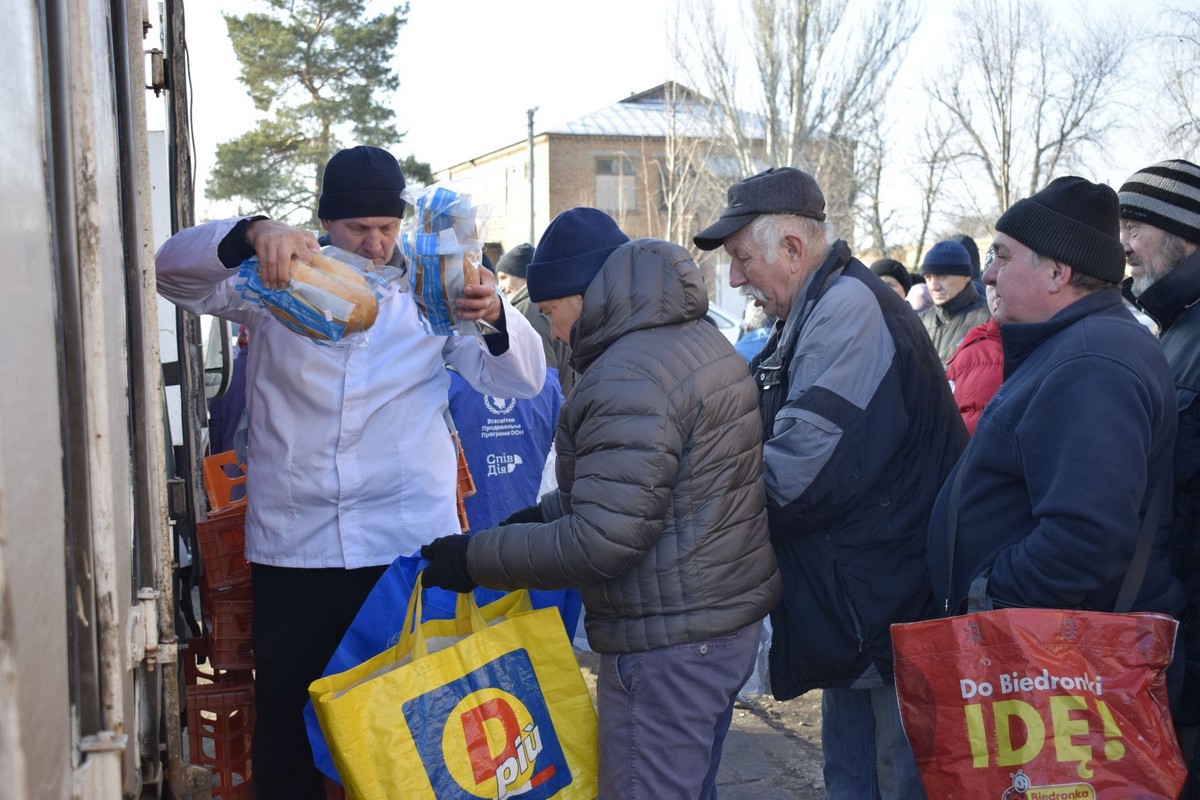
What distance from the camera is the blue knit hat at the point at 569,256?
96.3 inches

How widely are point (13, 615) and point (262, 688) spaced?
2116 mm

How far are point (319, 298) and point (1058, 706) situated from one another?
1824 mm

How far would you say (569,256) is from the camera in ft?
8.03

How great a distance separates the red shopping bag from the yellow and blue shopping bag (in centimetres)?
87

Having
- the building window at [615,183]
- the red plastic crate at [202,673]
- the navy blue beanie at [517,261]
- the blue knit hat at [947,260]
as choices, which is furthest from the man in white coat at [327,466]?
the building window at [615,183]

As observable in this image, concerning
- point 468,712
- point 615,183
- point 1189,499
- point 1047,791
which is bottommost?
point 1047,791

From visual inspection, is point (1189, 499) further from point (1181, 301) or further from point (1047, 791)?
point (1047, 791)

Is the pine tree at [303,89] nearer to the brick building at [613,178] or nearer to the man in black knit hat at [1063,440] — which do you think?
the brick building at [613,178]

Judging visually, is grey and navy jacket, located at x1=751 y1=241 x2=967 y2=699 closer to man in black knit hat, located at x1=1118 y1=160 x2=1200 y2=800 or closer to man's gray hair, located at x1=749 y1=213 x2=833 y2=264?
man's gray hair, located at x1=749 y1=213 x2=833 y2=264

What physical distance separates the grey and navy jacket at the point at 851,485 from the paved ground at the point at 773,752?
1.51 metres

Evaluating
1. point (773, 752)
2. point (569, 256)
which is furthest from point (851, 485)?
point (773, 752)

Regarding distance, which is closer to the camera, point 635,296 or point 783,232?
point 635,296

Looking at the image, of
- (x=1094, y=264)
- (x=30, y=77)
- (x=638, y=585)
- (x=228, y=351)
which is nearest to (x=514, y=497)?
(x=228, y=351)

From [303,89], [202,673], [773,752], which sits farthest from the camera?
[303,89]
